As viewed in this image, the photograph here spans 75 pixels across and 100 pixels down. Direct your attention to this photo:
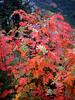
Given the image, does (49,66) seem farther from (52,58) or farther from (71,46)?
(71,46)

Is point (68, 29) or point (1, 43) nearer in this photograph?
point (1, 43)

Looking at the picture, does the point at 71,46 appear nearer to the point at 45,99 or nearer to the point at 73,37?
the point at 73,37

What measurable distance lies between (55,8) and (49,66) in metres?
9.44

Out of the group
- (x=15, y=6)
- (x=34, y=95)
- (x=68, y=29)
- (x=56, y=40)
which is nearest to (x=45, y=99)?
(x=34, y=95)

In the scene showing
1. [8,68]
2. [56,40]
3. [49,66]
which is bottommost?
[8,68]

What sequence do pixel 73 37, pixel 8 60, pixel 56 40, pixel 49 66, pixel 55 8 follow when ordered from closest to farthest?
1. pixel 49 66
2. pixel 56 40
3. pixel 8 60
4. pixel 73 37
5. pixel 55 8

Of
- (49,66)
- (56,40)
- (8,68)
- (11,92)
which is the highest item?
(56,40)

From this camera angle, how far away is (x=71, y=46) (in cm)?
613

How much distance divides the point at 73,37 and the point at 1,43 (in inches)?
77.0

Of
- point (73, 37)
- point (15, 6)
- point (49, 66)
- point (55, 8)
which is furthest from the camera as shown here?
point (55, 8)

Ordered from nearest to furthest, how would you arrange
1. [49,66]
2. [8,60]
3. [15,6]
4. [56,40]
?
[49,66]
[56,40]
[8,60]
[15,6]

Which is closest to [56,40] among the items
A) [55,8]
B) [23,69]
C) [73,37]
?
[23,69]

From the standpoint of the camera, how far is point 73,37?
683 cm

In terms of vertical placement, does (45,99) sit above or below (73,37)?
below
